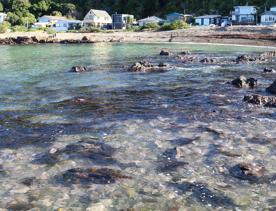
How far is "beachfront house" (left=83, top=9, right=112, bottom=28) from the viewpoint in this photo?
476 ft

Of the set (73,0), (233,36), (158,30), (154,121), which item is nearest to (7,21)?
(73,0)

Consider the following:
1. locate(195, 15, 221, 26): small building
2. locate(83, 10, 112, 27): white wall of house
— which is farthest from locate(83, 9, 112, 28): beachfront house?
locate(195, 15, 221, 26): small building

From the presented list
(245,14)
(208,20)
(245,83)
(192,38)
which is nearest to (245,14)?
(245,14)

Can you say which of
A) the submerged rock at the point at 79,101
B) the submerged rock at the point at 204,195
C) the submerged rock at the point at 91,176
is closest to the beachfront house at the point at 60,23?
the submerged rock at the point at 79,101

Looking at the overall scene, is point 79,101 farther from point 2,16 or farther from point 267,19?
point 2,16

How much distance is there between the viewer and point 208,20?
5054 inches

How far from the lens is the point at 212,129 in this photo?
16422 millimetres

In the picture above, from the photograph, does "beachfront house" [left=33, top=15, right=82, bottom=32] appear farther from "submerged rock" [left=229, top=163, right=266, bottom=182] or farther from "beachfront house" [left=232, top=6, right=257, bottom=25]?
"submerged rock" [left=229, top=163, right=266, bottom=182]

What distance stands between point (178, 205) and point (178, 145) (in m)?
4.53

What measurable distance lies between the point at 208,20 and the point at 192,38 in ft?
130

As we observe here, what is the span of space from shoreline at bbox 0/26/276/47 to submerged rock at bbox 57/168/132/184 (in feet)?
236

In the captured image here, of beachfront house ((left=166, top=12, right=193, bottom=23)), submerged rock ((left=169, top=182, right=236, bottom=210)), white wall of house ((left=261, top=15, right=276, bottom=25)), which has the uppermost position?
beachfront house ((left=166, top=12, right=193, bottom=23))

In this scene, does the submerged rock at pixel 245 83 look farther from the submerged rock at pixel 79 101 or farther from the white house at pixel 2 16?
the white house at pixel 2 16

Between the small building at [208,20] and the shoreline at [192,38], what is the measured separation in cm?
2822
